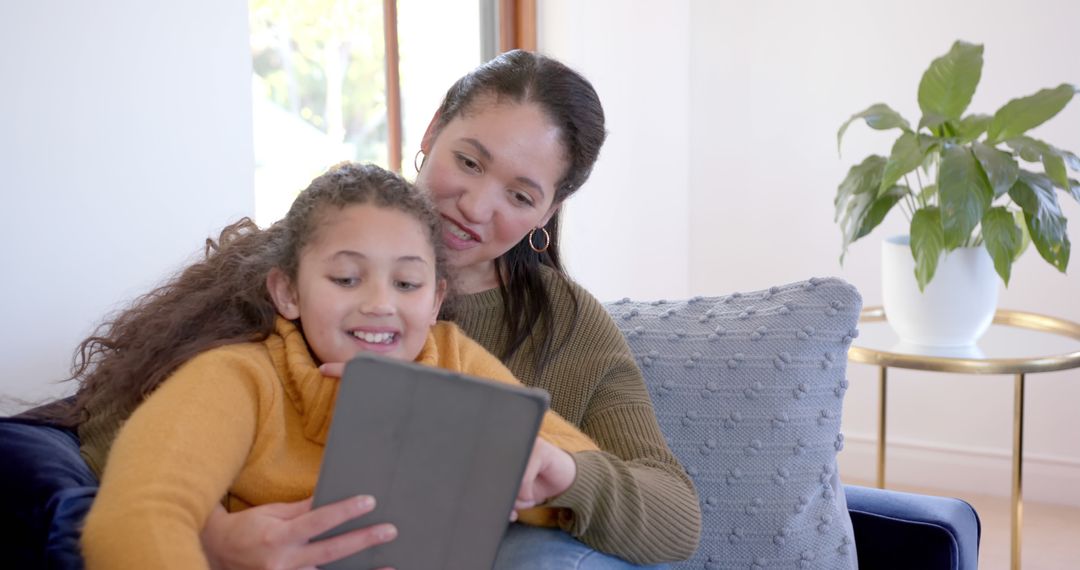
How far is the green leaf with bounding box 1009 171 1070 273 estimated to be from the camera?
2250 mm

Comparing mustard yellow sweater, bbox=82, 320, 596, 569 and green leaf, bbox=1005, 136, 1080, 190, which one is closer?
mustard yellow sweater, bbox=82, 320, 596, 569

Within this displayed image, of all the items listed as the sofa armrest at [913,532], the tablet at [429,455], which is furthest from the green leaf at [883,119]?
the tablet at [429,455]

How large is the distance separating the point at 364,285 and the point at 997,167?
146 centimetres

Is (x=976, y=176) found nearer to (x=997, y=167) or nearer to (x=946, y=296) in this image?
(x=997, y=167)

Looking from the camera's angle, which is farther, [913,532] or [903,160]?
A: [903,160]

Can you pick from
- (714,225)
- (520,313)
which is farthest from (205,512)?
(714,225)

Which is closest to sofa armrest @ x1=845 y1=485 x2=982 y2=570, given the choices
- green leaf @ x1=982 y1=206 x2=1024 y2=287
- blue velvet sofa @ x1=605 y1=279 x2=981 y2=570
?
blue velvet sofa @ x1=605 y1=279 x2=981 y2=570

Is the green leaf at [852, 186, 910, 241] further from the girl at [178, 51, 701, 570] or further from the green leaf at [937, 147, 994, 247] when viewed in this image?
the girl at [178, 51, 701, 570]

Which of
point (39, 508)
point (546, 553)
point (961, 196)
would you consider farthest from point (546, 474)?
point (961, 196)

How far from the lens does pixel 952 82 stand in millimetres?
2309

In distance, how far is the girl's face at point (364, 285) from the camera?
117 centimetres

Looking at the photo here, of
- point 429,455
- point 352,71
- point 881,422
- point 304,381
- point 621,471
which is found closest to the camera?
point 429,455

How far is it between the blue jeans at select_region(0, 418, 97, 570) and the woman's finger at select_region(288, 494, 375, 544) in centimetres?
19

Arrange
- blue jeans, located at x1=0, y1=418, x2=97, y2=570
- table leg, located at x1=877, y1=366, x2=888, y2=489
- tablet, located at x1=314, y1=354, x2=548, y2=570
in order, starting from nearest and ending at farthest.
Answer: tablet, located at x1=314, y1=354, x2=548, y2=570 < blue jeans, located at x1=0, y1=418, x2=97, y2=570 < table leg, located at x1=877, y1=366, x2=888, y2=489
